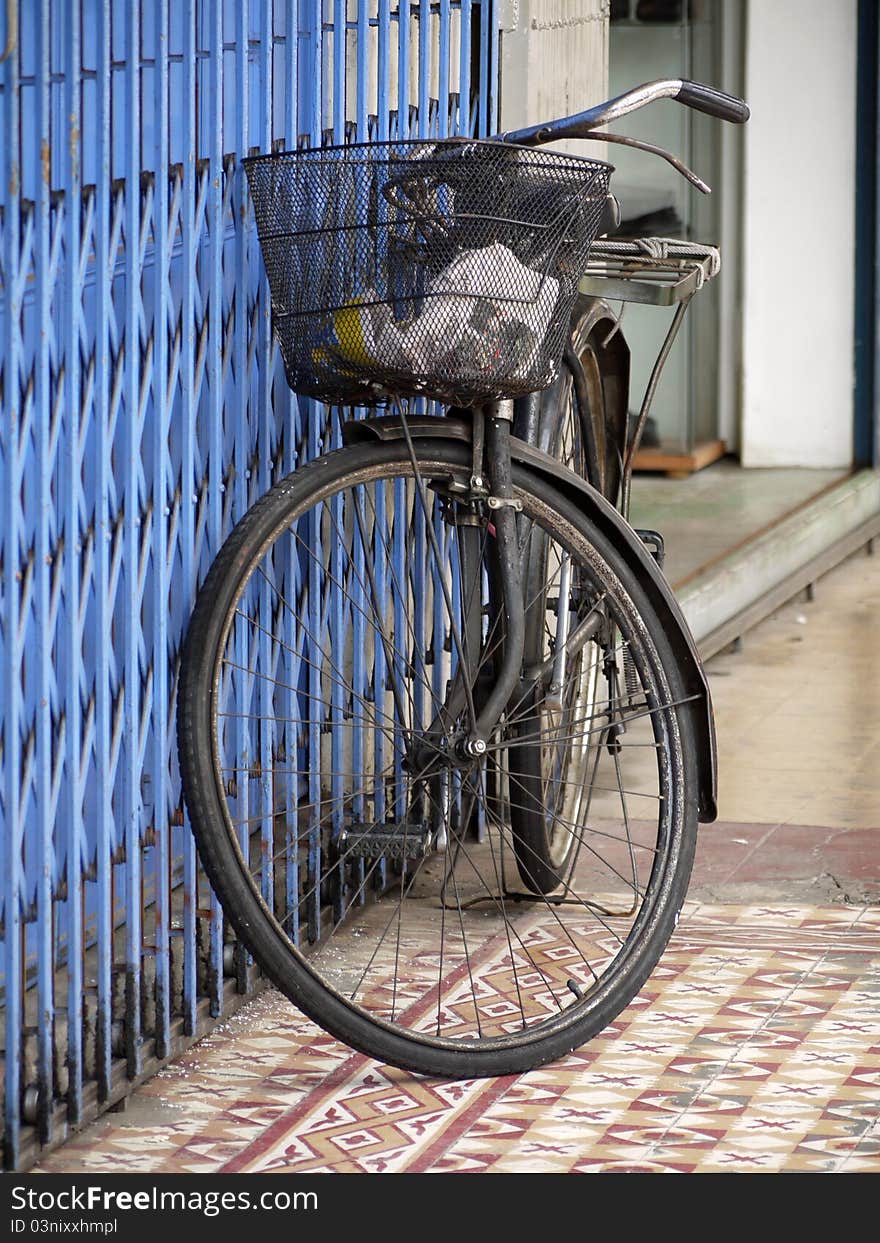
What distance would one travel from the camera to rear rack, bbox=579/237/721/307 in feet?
12.5

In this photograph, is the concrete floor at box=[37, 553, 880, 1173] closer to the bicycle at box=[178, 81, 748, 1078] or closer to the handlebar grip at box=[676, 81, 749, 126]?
the bicycle at box=[178, 81, 748, 1078]

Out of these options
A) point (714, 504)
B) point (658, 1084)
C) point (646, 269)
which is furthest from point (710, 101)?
point (714, 504)

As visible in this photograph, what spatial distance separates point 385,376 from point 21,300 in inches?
25.1

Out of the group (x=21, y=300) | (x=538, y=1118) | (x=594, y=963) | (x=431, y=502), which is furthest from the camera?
(x=431, y=502)

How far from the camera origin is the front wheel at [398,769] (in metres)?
3.10

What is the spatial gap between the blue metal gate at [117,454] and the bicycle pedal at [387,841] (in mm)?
306

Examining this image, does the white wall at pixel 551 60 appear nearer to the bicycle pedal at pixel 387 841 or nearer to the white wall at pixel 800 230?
the bicycle pedal at pixel 387 841

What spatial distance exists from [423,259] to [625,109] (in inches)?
16.9

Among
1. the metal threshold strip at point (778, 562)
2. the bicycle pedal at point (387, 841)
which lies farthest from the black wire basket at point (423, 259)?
the metal threshold strip at point (778, 562)

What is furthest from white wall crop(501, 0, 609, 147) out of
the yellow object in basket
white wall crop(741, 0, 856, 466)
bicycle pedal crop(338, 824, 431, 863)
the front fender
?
white wall crop(741, 0, 856, 466)

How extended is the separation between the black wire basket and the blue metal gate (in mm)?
166
